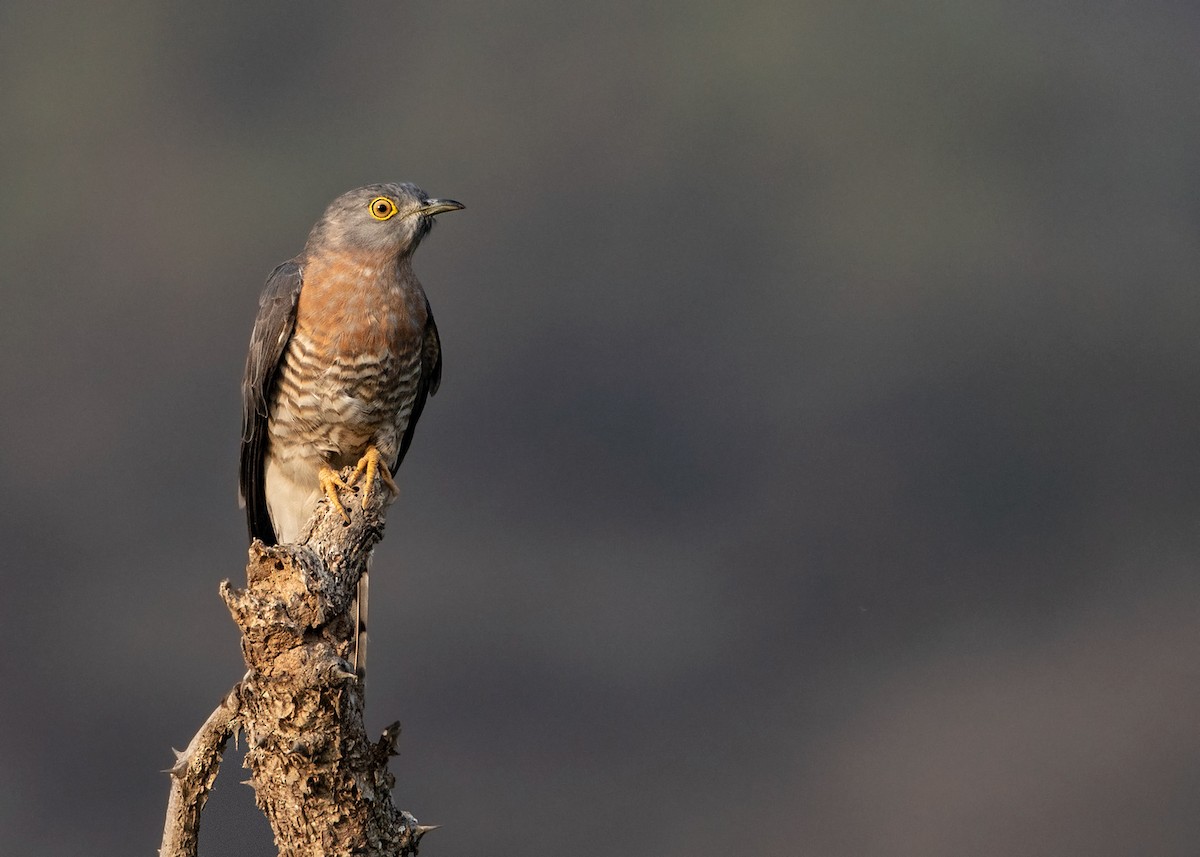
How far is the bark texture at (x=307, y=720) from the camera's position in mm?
2631

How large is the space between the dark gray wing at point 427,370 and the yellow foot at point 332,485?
1.52ft

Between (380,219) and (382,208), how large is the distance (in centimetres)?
4

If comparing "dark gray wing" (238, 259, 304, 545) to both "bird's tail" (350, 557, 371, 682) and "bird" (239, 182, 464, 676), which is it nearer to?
"bird" (239, 182, 464, 676)

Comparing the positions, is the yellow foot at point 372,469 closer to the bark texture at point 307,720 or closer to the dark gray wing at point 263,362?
the dark gray wing at point 263,362

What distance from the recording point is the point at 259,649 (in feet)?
8.67

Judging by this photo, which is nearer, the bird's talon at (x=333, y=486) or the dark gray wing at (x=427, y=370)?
the bird's talon at (x=333, y=486)

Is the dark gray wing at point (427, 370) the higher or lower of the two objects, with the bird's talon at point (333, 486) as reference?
higher

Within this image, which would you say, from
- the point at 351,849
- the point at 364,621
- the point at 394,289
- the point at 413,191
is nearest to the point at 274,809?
the point at 351,849

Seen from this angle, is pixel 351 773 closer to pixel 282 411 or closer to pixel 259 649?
pixel 259 649

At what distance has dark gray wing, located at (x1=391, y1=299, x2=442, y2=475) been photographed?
429 cm

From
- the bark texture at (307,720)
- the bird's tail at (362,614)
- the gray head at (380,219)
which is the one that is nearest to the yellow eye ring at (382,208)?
the gray head at (380,219)

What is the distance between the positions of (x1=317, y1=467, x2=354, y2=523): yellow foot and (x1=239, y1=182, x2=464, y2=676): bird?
0.05 ft

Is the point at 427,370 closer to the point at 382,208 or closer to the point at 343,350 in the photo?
the point at 343,350

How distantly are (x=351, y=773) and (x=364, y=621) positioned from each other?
1255mm
